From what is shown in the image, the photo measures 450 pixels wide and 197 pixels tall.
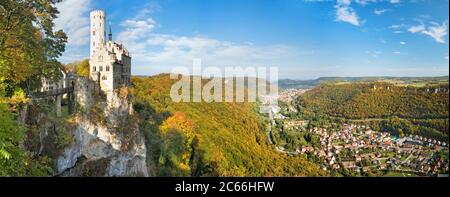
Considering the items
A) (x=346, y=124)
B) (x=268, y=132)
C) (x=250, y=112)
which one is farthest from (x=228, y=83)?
(x=346, y=124)

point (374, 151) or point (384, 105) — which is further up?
point (384, 105)

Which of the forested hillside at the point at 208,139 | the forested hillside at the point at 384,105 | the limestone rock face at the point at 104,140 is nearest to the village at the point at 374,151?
the forested hillside at the point at 384,105

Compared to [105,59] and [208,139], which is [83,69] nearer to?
[105,59]

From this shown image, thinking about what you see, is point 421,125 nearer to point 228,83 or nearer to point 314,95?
point 314,95

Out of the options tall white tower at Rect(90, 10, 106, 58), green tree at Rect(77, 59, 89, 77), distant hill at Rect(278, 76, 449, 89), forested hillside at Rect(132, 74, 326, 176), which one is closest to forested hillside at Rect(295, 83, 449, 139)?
distant hill at Rect(278, 76, 449, 89)

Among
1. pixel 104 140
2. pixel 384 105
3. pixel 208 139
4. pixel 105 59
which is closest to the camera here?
pixel 384 105

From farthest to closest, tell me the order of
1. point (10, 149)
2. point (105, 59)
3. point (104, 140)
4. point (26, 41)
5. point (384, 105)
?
point (104, 140) → point (105, 59) → point (384, 105) → point (26, 41) → point (10, 149)

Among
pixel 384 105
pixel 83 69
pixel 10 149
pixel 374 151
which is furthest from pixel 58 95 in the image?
pixel 384 105

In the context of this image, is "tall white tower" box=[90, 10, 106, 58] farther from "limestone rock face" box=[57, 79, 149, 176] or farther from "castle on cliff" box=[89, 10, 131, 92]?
"limestone rock face" box=[57, 79, 149, 176]
